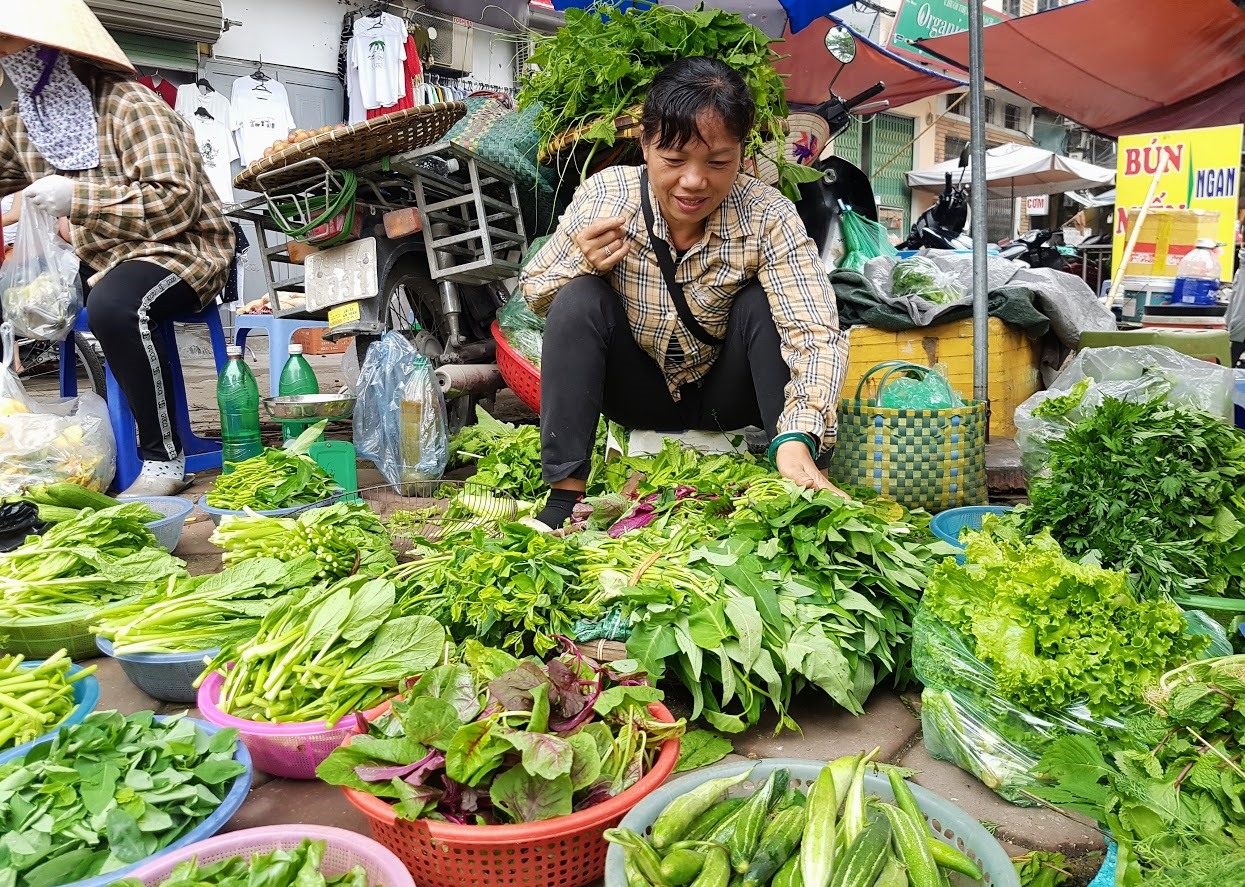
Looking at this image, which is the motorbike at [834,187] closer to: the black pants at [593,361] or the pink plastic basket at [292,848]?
the black pants at [593,361]

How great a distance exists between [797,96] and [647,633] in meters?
9.35

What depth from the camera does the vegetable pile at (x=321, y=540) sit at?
2.13 m

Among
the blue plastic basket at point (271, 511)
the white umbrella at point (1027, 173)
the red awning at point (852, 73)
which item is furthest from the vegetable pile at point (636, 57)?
the white umbrella at point (1027, 173)

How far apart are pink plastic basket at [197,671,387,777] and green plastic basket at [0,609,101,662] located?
2.16 feet

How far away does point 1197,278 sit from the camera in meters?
5.15

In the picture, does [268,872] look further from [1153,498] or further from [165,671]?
[1153,498]

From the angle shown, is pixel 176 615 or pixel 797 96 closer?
pixel 176 615

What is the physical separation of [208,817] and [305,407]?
265 centimetres

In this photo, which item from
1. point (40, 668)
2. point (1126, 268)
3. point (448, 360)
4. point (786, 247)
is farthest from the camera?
point (1126, 268)

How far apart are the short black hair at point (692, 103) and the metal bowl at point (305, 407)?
208cm

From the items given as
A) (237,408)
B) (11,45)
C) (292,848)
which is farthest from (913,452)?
(11,45)

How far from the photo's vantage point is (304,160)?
3.68 m

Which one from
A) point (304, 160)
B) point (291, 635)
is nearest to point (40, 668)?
point (291, 635)

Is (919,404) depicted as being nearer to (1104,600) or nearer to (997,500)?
(997,500)
